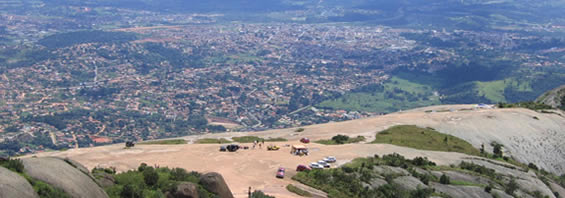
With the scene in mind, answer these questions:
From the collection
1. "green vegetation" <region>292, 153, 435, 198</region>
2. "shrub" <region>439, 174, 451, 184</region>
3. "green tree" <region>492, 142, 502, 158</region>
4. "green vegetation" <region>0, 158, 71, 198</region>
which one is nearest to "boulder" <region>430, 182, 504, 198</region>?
"shrub" <region>439, 174, 451, 184</region>

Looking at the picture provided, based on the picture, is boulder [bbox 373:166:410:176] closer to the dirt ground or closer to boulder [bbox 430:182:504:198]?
boulder [bbox 430:182:504:198]

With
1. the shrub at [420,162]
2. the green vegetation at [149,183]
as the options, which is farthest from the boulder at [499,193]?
the green vegetation at [149,183]

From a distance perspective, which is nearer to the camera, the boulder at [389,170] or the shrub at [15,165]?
the shrub at [15,165]

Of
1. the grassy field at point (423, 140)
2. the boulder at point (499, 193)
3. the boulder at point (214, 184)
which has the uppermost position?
the boulder at point (214, 184)

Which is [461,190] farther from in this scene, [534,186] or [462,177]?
[534,186]

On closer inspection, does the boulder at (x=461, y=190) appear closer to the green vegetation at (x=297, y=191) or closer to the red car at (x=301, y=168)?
the red car at (x=301, y=168)

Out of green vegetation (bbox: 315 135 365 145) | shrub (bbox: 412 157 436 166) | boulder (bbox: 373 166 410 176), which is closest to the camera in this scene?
boulder (bbox: 373 166 410 176)

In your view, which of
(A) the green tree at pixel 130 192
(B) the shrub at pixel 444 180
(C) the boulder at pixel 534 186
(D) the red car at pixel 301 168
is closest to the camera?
(A) the green tree at pixel 130 192

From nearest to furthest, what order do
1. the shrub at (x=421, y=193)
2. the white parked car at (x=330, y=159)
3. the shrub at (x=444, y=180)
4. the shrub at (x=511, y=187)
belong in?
the shrub at (x=421, y=193) → the shrub at (x=444, y=180) → the shrub at (x=511, y=187) → the white parked car at (x=330, y=159)
